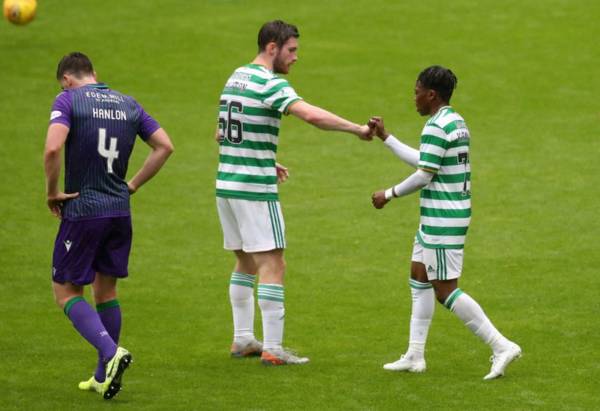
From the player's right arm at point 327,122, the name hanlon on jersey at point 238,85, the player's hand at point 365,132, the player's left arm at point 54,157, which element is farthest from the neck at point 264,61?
the player's left arm at point 54,157

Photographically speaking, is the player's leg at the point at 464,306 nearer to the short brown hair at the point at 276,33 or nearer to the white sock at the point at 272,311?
the white sock at the point at 272,311

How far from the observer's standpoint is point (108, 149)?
7836 millimetres

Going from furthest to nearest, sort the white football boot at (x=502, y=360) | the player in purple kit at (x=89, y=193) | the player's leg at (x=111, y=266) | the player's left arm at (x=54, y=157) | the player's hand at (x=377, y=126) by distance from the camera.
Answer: the player's hand at (x=377, y=126)
the white football boot at (x=502, y=360)
the player's leg at (x=111, y=266)
the player in purple kit at (x=89, y=193)
the player's left arm at (x=54, y=157)

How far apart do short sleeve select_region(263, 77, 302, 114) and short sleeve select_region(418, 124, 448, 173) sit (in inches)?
35.4

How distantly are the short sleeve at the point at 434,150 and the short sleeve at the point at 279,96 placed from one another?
0.90m

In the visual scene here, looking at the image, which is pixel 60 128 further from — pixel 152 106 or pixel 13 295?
pixel 152 106

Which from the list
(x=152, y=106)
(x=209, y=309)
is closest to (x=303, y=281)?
(x=209, y=309)

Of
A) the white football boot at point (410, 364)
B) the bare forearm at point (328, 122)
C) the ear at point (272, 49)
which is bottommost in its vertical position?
the white football boot at point (410, 364)

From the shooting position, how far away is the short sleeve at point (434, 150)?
8117 mm

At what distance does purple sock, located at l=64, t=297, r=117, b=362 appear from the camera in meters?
7.62

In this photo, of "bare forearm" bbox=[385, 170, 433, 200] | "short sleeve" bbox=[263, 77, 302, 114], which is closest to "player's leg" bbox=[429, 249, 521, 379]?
"bare forearm" bbox=[385, 170, 433, 200]

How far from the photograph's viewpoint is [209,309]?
10.7 m

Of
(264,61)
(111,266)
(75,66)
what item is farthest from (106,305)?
(264,61)

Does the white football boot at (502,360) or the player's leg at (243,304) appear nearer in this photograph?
the white football boot at (502,360)
